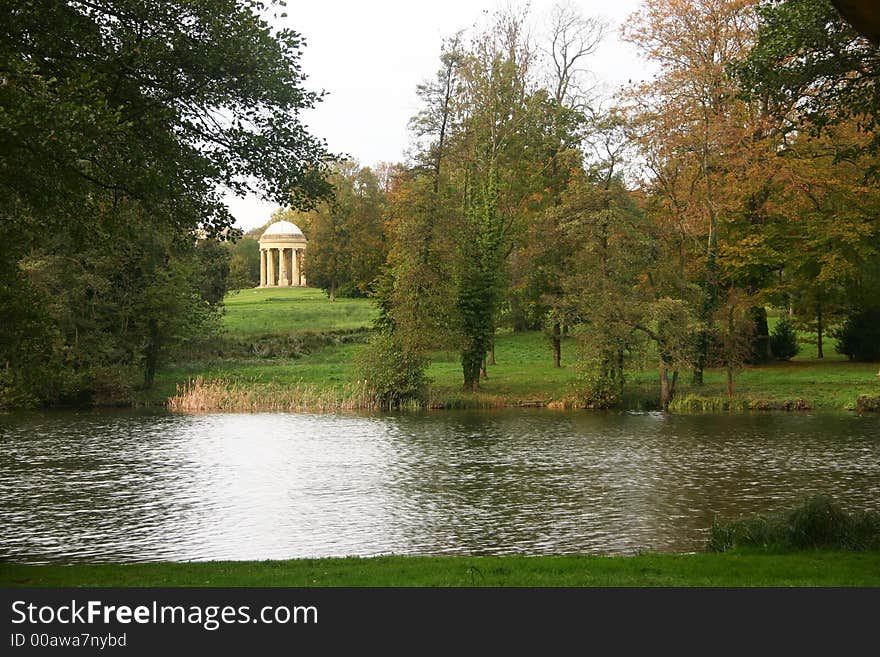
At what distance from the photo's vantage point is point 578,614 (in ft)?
29.8

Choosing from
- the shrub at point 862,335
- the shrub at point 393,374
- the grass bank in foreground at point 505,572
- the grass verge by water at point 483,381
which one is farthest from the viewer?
the shrub at point 862,335

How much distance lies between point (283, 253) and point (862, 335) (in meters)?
67.3

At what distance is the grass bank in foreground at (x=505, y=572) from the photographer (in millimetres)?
10633

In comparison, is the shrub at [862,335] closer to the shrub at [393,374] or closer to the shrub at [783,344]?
the shrub at [783,344]

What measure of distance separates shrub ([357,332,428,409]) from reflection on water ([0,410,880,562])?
4892mm

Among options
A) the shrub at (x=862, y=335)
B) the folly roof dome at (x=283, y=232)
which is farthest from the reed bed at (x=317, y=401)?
the folly roof dome at (x=283, y=232)

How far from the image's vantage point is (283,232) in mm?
100750

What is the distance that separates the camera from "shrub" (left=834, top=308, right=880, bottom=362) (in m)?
46.2

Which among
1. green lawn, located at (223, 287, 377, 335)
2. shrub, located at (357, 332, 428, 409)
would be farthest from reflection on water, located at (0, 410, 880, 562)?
green lawn, located at (223, 287, 377, 335)

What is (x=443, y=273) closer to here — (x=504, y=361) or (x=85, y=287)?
(x=504, y=361)

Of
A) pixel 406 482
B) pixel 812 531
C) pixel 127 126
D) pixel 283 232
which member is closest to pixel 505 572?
pixel 812 531

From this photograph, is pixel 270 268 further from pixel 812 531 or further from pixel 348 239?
pixel 812 531

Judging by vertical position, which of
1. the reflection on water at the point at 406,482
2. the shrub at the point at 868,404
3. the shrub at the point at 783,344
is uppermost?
the shrub at the point at 783,344

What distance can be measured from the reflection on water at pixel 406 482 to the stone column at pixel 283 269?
62857mm
